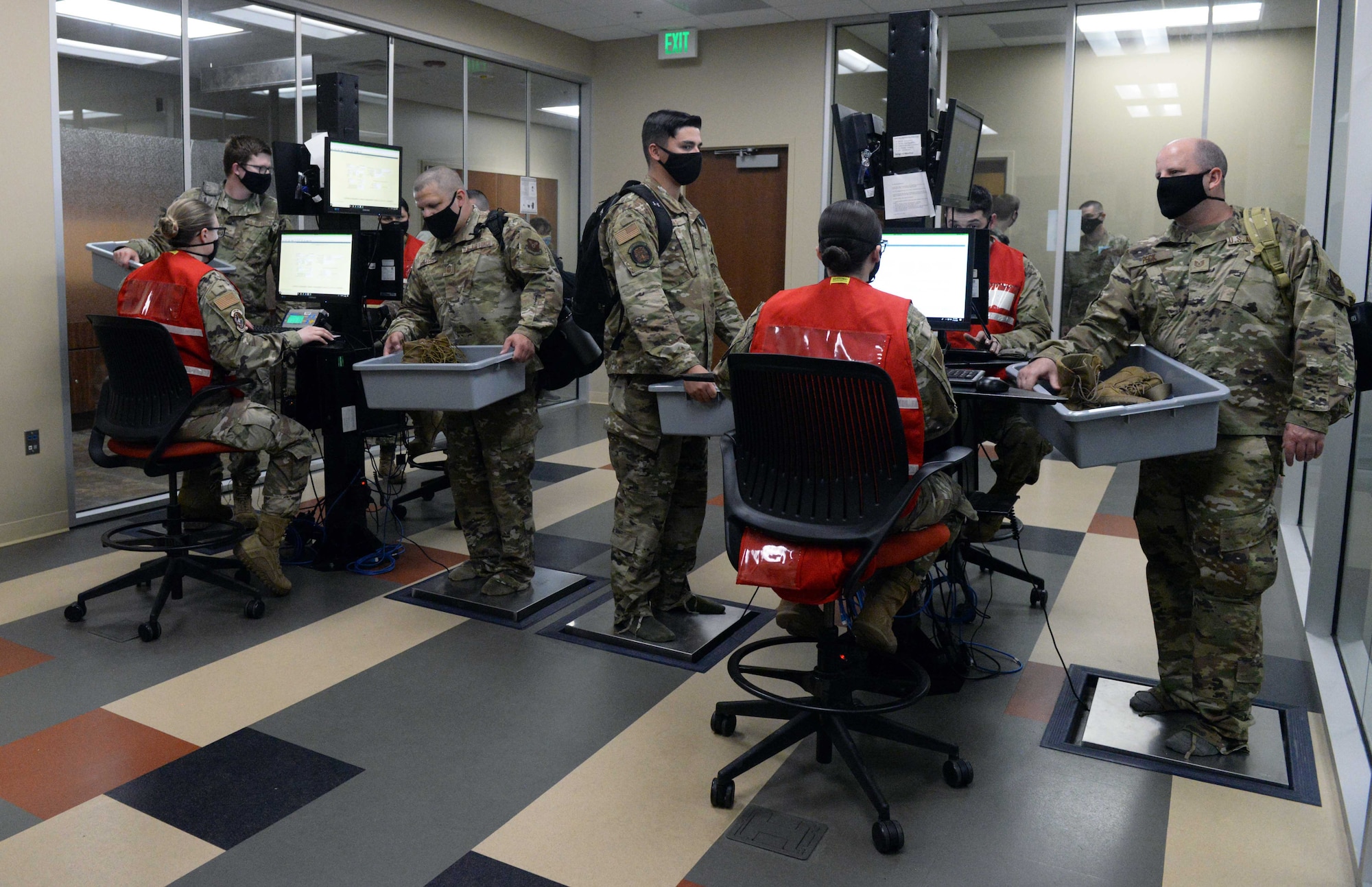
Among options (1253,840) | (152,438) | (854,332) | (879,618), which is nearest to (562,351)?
(152,438)

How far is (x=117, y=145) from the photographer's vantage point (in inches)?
186

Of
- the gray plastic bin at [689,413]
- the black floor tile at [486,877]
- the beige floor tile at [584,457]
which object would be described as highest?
the gray plastic bin at [689,413]

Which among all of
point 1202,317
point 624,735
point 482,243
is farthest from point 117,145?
point 1202,317

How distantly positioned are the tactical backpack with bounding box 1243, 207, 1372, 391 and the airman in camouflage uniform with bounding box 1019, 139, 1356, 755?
1cm

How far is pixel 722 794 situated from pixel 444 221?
2.19 m

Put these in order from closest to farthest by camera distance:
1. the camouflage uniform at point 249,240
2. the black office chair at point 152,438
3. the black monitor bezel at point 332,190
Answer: the black office chair at point 152,438
the black monitor bezel at point 332,190
the camouflage uniform at point 249,240

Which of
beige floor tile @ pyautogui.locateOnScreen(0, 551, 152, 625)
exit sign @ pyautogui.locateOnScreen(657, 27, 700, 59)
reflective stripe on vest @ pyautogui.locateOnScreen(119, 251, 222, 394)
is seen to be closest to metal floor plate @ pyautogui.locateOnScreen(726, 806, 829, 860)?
reflective stripe on vest @ pyautogui.locateOnScreen(119, 251, 222, 394)

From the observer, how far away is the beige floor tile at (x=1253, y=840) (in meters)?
2.05

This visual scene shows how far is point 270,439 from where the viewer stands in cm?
356

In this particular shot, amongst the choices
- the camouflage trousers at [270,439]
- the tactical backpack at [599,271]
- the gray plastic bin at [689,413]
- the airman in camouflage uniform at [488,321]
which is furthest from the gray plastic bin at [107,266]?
the gray plastic bin at [689,413]

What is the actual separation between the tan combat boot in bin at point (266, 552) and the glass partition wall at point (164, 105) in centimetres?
155

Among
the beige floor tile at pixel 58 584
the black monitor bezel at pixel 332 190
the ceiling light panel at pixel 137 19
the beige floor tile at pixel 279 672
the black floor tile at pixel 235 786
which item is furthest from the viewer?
the ceiling light panel at pixel 137 19

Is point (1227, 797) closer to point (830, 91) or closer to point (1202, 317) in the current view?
point (1202, 317)

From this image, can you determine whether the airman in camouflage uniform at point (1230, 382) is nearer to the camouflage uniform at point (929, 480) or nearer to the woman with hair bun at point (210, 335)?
the camouflage uniform at point (929, 480)
